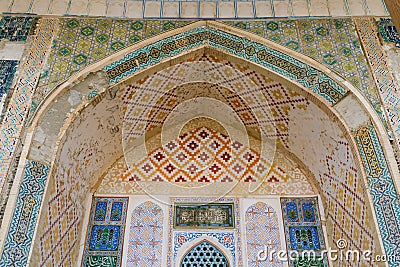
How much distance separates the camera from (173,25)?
186 inches

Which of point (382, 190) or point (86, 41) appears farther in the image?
point (86, 41)

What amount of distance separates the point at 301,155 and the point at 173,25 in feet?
5.70

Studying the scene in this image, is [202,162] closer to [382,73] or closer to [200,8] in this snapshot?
[200,8]

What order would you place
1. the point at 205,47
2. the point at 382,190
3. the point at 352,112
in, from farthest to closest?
the point at 205,47 → the point at 352,112 → the point at 382,190

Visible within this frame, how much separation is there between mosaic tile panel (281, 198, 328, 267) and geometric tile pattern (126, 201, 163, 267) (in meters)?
1.14

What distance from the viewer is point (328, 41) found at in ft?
15.0

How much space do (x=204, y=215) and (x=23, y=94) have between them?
189cm

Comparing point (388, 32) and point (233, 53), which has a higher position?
point (388, 32)

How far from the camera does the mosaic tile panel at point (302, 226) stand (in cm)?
436

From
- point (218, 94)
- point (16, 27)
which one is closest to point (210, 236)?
point (218, 94)

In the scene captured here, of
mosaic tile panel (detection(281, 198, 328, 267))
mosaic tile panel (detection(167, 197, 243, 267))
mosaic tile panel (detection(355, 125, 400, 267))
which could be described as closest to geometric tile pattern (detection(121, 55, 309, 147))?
mosaic tile panel (detection(281, 198, 328, 267))

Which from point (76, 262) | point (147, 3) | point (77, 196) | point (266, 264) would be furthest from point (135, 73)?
point (266, 264)

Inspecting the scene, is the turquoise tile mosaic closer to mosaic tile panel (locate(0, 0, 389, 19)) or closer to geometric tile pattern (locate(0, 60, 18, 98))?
mosaic tile panel (locate(0, 0, 389, 19))

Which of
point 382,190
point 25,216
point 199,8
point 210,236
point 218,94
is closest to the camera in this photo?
point 25,216
